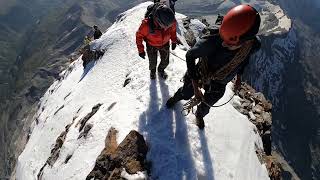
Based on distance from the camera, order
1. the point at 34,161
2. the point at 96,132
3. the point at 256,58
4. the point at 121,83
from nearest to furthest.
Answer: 1. the point at 96,132
2. the point at 121,83
3. the point at 34,161
4. the point at 256,58

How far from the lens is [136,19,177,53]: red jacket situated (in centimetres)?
1557

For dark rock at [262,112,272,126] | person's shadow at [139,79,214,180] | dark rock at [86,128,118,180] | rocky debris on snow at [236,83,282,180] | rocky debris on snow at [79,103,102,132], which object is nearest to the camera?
person's shadow at [139,79,214,180]

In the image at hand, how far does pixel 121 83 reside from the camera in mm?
20453

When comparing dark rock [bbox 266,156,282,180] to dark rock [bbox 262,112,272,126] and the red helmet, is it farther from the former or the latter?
the red helmet

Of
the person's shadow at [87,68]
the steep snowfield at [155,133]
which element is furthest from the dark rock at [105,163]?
the person's shadow at [87,68]

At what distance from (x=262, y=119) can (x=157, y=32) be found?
21.9 feet

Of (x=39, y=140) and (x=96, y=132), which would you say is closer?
(x=96, y=132)

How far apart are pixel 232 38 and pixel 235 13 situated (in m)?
0.73

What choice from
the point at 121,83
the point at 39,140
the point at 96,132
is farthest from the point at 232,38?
the point at 39,140

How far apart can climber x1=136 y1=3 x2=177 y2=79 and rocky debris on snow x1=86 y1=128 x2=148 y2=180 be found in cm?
398

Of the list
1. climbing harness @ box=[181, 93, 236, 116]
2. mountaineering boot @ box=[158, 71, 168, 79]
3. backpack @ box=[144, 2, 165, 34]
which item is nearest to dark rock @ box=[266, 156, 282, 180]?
climbing harness @ box=[181, 93, 236, 116]

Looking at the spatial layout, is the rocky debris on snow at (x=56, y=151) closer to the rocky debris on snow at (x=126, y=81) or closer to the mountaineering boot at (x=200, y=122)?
the rocky debris on snow at (x=126, y=81)

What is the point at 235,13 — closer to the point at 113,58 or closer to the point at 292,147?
the point at 113,58

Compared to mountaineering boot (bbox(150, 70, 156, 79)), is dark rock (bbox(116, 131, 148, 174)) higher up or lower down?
higher up
